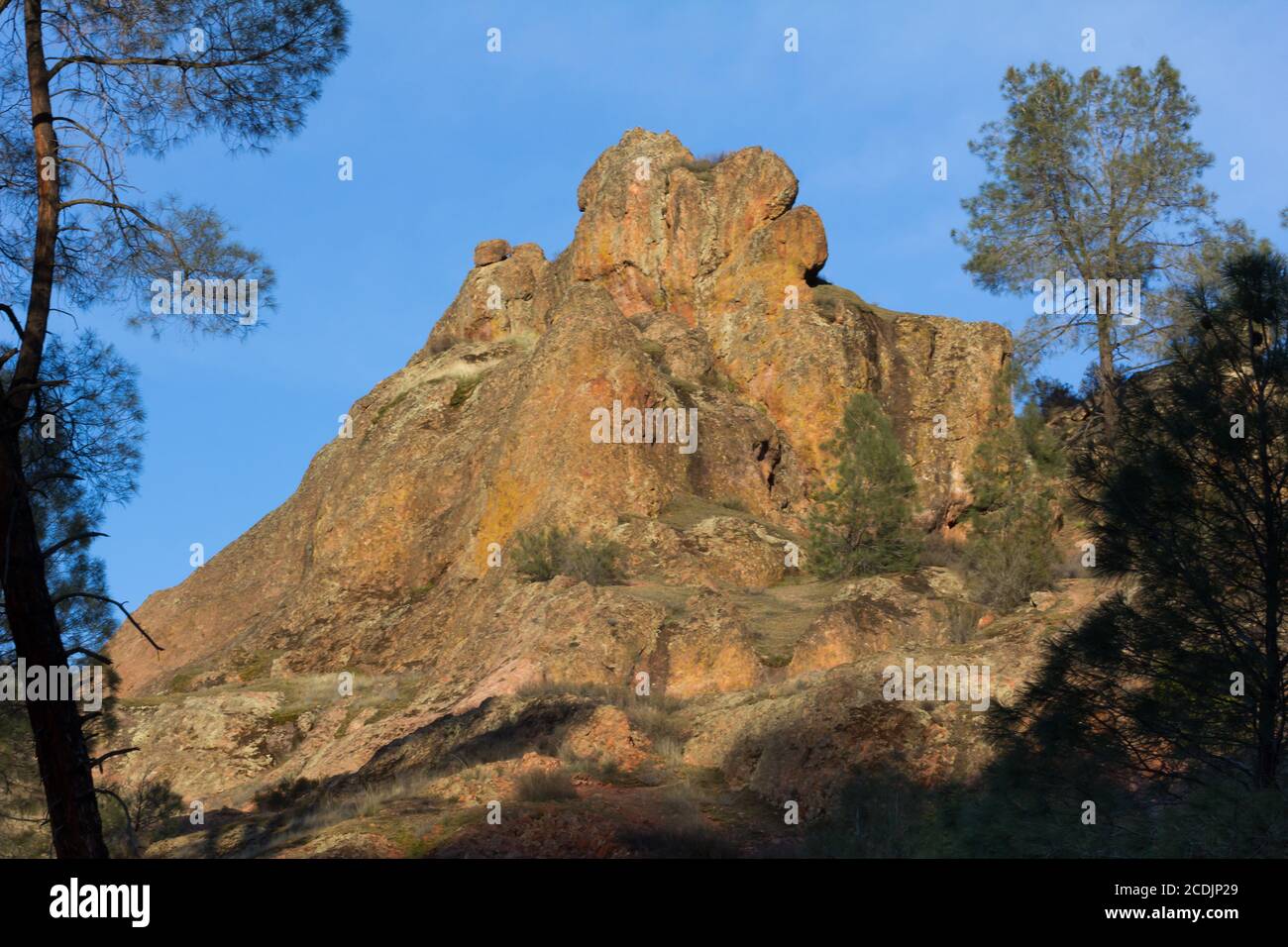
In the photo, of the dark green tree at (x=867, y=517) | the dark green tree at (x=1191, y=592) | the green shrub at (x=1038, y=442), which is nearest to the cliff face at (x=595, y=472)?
the dark green tree at (x=867, y=517)

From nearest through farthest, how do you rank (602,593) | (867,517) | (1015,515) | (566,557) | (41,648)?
(41,648) < (602,593) < (1015,515) < (566,557) < (867,517)

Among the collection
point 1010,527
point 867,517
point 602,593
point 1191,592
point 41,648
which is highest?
point 867,517

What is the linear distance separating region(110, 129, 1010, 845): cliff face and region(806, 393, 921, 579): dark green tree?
1448 mm

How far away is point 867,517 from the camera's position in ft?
113

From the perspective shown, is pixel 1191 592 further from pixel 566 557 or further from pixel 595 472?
pixel 595 472

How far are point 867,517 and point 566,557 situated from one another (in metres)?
7.65

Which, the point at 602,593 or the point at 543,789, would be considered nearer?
the point at 543,789

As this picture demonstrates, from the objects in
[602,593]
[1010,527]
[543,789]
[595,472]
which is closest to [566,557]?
[595,472]

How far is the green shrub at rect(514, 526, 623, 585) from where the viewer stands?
103 ft

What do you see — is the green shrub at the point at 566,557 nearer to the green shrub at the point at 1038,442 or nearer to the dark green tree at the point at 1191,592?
the green shrub at the point at 1038,442

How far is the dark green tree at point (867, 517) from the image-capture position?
3372 cm
